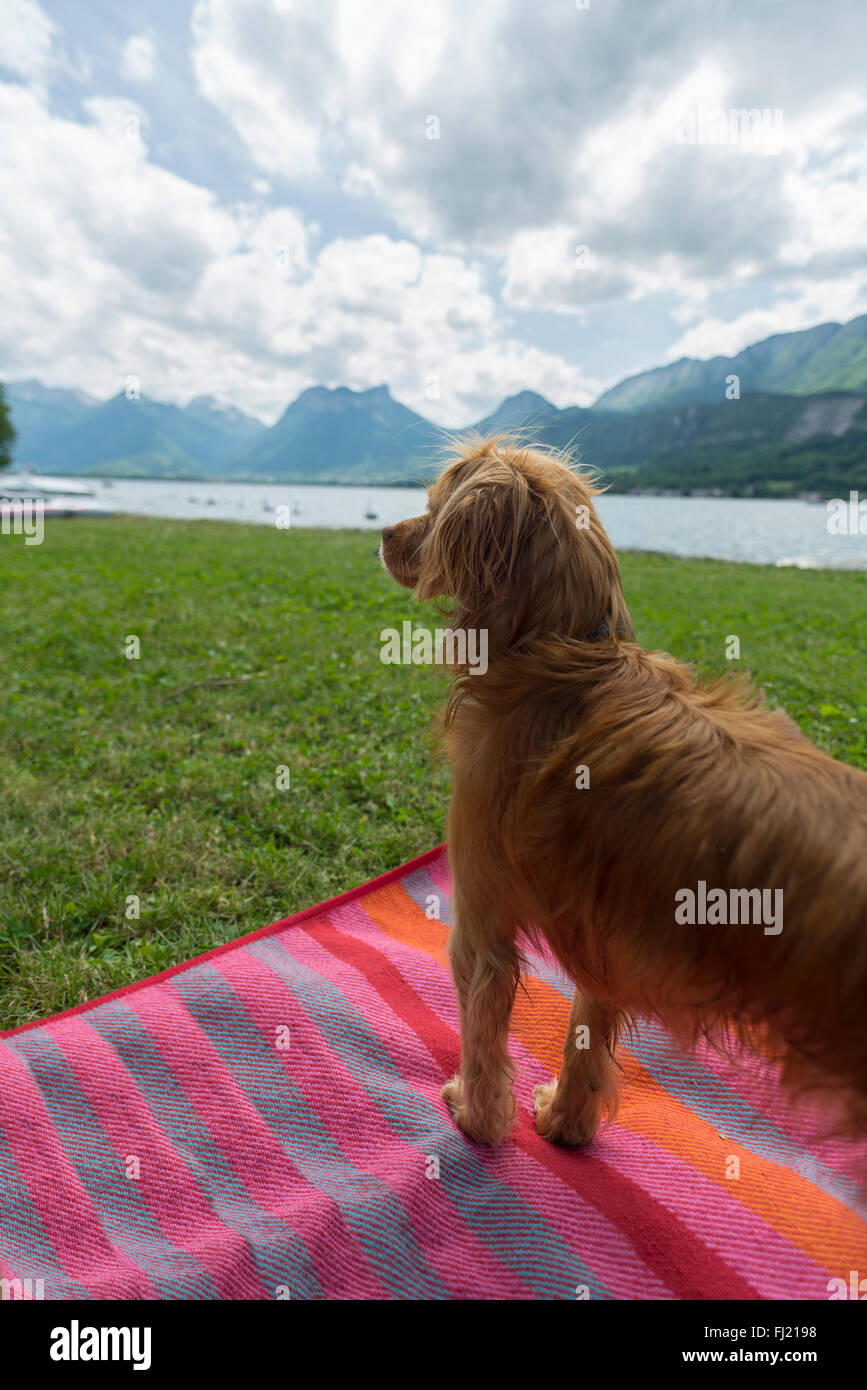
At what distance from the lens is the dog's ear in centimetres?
232

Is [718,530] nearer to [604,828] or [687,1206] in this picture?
[687,1206]

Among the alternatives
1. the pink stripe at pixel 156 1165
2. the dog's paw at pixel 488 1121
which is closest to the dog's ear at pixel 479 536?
the dog's paw at pixel 488 1121

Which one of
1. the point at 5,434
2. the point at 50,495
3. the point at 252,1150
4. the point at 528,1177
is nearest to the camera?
the point at 528,1177

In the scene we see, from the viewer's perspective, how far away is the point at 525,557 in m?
2.31

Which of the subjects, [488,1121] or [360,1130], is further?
[360,1130]

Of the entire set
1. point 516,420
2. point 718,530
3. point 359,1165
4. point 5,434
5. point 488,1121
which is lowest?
point 359,1165

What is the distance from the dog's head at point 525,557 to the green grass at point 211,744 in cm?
271

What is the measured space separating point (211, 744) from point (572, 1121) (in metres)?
4.57

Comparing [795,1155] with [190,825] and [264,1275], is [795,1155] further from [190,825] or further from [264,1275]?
[190,825]

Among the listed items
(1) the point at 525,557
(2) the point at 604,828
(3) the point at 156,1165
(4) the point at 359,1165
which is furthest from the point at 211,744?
(2) the point at 604,828

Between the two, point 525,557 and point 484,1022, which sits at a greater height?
Result: point 525,557

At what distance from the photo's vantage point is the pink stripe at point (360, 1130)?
2.30m

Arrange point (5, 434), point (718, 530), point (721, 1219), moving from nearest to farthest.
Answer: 1. point (721, 1219)
2. point (718, 530)
3. point (5, 434)

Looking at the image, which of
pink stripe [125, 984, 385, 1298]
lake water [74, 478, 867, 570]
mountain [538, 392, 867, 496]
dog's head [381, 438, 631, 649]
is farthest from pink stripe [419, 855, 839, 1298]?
mountain [538, 392, 867, 496]
